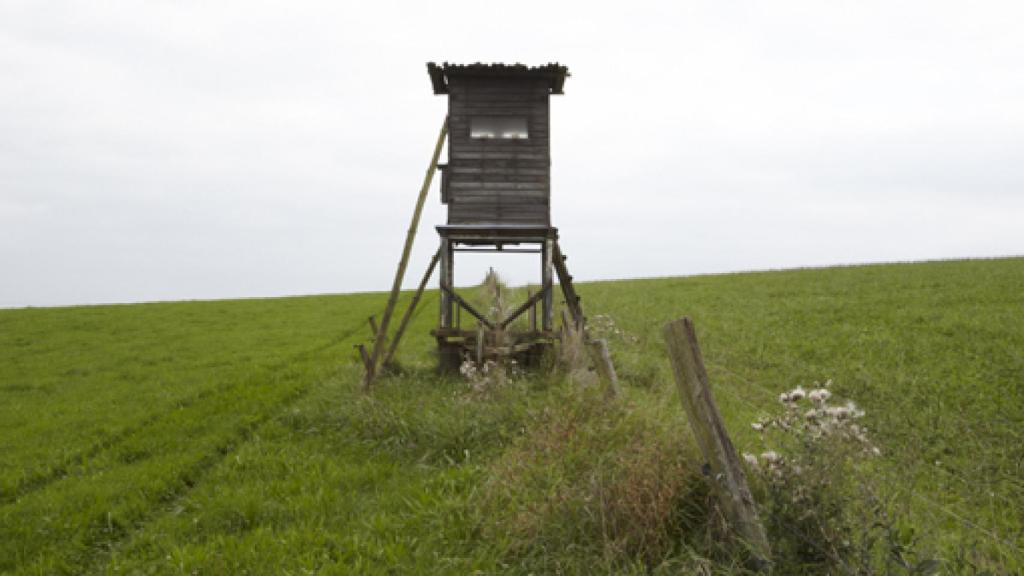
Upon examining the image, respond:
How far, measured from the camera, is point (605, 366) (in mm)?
7117

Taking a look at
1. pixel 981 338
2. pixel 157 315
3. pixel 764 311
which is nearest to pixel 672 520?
pixel 981 338

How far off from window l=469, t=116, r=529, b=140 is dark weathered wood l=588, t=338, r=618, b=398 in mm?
7428

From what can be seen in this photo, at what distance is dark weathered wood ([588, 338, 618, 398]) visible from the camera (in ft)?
22.2

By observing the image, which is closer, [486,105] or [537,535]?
[537,535]

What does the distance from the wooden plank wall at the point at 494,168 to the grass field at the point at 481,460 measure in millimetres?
3621

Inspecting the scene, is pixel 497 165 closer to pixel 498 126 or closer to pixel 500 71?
pixel 498 126

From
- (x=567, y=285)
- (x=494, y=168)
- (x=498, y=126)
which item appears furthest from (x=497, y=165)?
(x=567, y=285)

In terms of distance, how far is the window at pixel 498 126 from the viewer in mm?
13664

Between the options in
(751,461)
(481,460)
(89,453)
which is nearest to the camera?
(751,461)

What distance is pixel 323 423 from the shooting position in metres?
9.18

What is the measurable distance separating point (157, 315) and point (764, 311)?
2596cm

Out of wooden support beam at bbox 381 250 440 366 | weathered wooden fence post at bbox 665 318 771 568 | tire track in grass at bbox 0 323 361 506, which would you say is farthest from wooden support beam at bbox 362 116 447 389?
weathered wooden fence post at bbox 665 318 771 568

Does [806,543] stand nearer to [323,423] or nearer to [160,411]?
[323,423]

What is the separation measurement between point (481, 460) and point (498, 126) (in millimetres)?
8746
